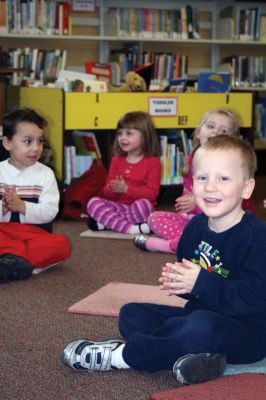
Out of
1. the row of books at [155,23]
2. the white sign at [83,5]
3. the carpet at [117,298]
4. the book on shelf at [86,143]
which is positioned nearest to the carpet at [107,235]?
the book on shelf at [86,143]

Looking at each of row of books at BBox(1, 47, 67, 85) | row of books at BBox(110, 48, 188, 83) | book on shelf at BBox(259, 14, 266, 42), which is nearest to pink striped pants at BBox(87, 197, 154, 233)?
row of books at BBox(1, 47, 67, 85)

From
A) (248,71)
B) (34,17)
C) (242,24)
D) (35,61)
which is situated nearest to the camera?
(34,17)

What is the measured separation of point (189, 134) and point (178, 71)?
1.60 metres

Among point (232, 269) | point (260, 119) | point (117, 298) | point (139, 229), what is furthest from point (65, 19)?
point (232, 269)

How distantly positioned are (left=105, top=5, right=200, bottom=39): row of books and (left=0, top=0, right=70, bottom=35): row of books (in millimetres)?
453

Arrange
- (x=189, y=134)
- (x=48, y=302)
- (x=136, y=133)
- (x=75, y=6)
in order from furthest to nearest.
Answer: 1. (x=75, y=6)
2. (x=189, y=134)
3. (x=136, y=133)
4. (x=48, y=302)

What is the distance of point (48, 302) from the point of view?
2.48m

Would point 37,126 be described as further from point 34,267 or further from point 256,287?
point 256,287

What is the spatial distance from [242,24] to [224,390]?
5245 mm

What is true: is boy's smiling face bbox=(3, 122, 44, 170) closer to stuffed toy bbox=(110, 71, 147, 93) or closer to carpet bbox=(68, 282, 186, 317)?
carpet bbox=(68, 282, 186, 317)

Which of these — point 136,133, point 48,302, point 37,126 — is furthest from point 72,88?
point 48,302

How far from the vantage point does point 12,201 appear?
291 centimetres

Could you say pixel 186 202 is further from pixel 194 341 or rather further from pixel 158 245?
pixel 194 341

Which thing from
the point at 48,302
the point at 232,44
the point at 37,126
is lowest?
the point at 48,302
